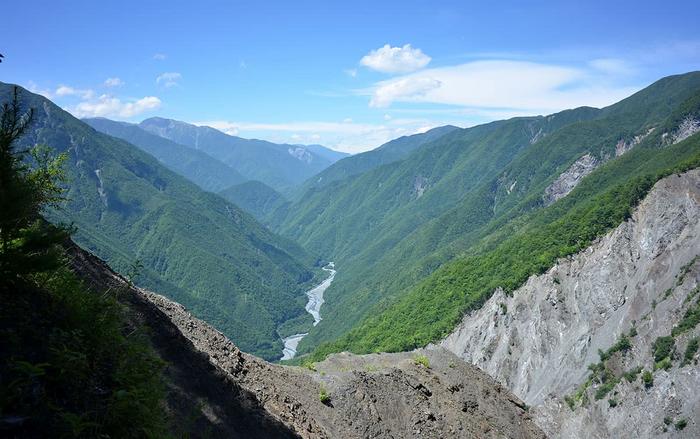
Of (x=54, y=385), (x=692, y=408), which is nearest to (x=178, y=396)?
(x=54, y=385)

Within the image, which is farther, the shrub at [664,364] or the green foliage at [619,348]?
the green foliage at [619,348]

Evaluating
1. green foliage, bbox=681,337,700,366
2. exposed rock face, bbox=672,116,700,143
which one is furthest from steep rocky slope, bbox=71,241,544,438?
exposed rock face, bbox=672,116,700,143

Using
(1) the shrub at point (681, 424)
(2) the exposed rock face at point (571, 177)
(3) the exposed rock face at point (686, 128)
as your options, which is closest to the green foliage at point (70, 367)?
(1) the shrub at point (681, 424)

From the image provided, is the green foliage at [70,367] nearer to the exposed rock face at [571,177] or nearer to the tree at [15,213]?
the tree at [15,213]

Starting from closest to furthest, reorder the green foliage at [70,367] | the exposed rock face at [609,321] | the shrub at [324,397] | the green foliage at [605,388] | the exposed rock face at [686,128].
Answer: the green foliage at [70,367]
the shrub at [324,397]
the exposed rock face at [609,321]
the green foliage at [605,388]
the exposed rock face at [686,128]

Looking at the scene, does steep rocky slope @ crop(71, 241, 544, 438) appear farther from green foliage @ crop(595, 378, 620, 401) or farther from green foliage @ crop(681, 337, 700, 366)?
green foliage @ crop(595, 378, 620, 401)

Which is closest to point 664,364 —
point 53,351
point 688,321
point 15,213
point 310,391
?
point 688,321
